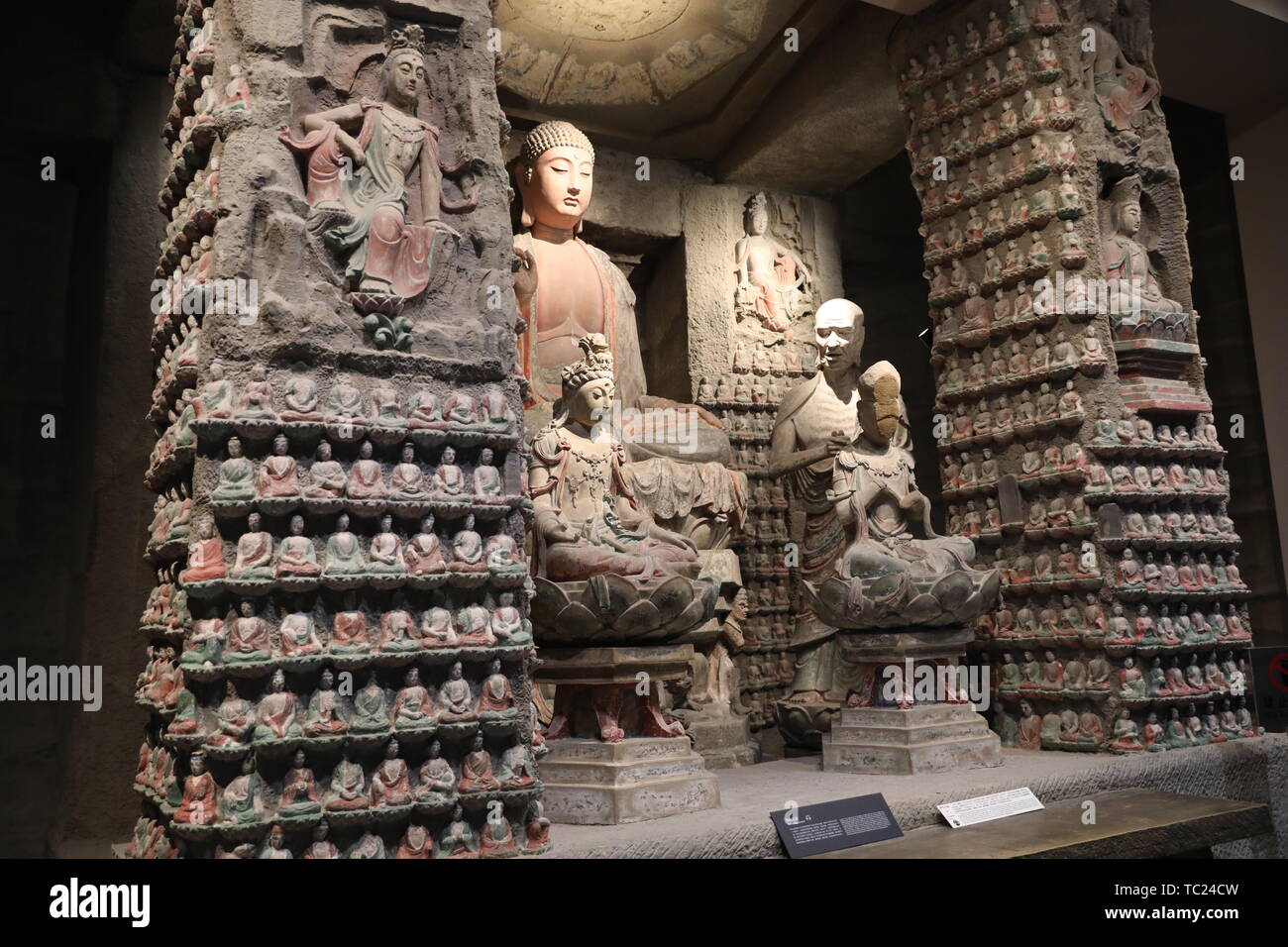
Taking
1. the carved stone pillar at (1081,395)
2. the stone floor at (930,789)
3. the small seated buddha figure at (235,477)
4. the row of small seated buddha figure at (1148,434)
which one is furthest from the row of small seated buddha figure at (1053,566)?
the small seated buddha figure at (235,477)

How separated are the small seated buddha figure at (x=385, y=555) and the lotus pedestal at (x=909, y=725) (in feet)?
8.99

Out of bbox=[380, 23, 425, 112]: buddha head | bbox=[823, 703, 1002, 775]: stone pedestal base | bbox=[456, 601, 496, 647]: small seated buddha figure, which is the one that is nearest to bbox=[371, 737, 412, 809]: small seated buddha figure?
bbox=[456, 601, 496, 647]: small seated buddha figure

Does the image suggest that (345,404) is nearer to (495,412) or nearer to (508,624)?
(495,412)

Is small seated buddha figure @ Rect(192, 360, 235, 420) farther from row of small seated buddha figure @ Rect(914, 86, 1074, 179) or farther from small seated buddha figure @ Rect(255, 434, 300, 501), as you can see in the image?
row of small seated buddha figure @ Rect(914, 86, 1074, 179)

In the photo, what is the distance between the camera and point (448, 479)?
3865mm

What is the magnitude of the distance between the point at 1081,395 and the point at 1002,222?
1.17m

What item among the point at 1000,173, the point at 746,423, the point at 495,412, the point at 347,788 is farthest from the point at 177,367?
the point at 746,423

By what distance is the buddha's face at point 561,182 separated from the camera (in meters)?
6.41

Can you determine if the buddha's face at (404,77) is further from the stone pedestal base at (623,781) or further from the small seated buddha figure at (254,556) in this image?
the stone pedestal base at (623,781)

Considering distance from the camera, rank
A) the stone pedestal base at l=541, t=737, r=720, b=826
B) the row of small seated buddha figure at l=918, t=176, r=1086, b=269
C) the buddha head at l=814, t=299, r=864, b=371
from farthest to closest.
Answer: the buddha head at l=814, t=299, r=864, b=371
the row of small seated buddha figure at l=918, t=176, r=1086, b=269
the stone pedestal base at l=541, t=737, r=720, b=826

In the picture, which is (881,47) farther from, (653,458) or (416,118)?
(416,118)

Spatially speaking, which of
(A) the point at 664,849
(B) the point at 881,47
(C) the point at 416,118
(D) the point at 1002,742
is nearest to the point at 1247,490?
(D) the point at 1002,742

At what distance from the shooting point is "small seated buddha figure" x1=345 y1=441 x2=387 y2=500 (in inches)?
146

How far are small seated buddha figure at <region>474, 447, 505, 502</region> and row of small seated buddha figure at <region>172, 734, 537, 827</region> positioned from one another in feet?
2.79
